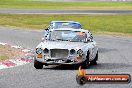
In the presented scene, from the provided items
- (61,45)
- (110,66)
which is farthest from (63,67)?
(110,66)

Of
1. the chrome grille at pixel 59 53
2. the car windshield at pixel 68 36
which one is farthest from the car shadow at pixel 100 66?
the car windshield at pixel 68 36

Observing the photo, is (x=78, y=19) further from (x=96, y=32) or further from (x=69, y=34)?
(x=69, y=34)

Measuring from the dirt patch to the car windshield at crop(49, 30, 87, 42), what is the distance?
7.56 ft

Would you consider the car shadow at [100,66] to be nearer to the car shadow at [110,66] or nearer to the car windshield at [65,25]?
the car shadow at [110,66]

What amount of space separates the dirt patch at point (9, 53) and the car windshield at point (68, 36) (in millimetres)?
2304

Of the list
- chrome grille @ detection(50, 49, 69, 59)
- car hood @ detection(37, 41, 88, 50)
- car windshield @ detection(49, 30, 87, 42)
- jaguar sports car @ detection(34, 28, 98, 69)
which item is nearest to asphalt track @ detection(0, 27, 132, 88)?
jaguar sports car @ detection(34, 28, 98, 69)

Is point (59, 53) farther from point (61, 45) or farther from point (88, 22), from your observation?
point (88, 22)

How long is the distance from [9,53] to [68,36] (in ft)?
14.3

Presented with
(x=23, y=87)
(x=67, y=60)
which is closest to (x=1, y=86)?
(x=23, y=87)

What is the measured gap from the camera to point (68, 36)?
58.4 ft

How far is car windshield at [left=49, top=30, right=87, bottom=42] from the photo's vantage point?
17609 mm

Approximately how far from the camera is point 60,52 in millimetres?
16062

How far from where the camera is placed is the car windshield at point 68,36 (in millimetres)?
17609

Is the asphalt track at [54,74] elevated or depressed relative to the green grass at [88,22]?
elevated
